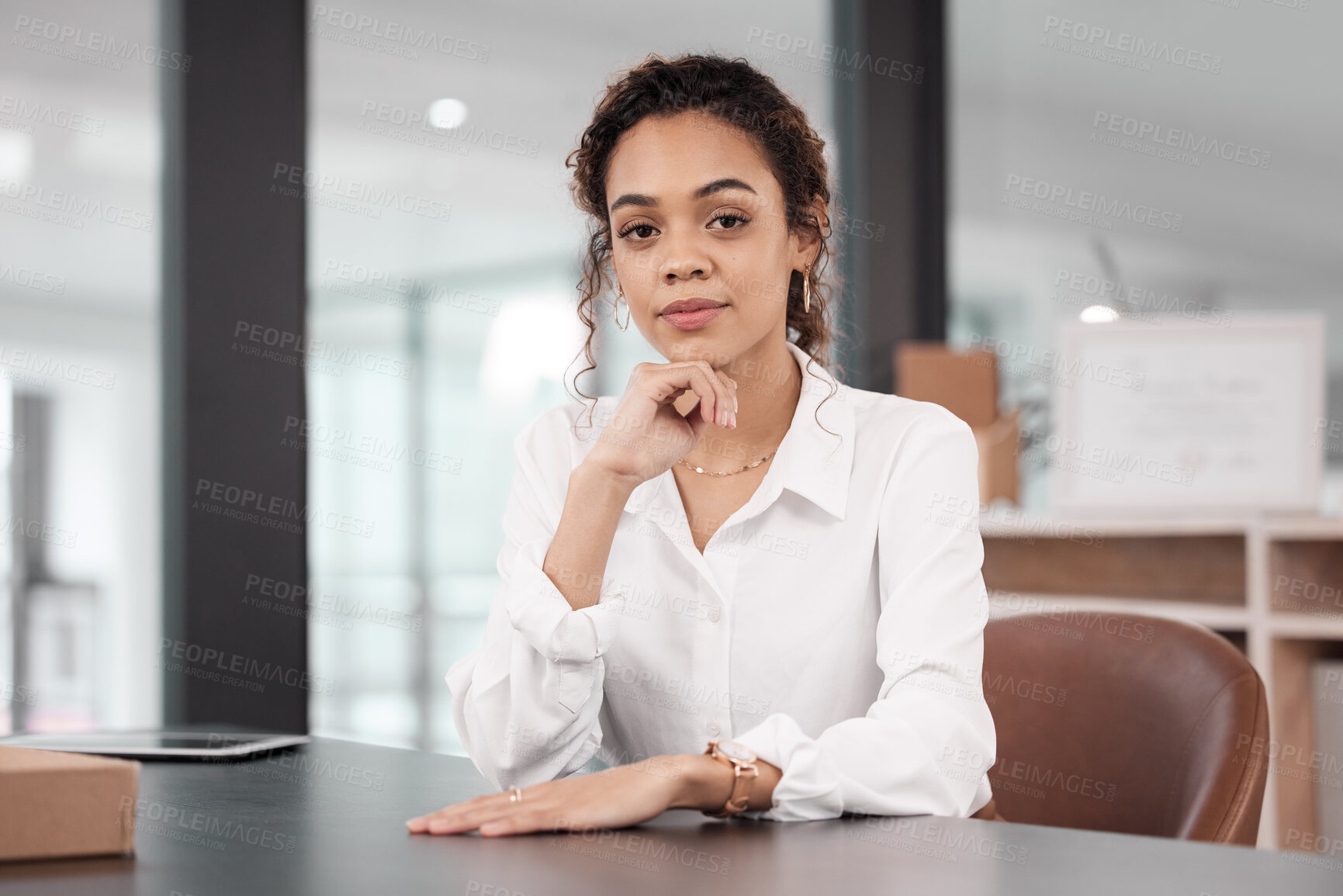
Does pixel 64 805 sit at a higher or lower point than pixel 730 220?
lower

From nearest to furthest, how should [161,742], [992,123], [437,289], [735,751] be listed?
[735,751], [161,742], [437,289], [992,123]

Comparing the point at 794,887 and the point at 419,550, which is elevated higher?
the point at 419,550

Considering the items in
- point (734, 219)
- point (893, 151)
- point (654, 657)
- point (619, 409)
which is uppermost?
point (893, 151)

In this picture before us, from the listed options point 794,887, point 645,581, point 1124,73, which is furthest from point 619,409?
point 1124,73

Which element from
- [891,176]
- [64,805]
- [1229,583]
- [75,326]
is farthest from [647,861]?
[891,176]

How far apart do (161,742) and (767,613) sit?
0.76 meters

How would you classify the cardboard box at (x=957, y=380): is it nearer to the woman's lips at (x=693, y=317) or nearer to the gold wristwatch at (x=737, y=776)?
the woman's lips at (x=693, y=317)

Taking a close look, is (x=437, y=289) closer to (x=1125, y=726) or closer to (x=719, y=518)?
(x=719, y=518)

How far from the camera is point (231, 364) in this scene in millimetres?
2422

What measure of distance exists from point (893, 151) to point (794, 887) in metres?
2.95

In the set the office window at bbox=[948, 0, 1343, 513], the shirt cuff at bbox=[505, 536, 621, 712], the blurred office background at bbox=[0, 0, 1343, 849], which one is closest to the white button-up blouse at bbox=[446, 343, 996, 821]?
the shirt cuff at bbox=[505, 536, 621, 712]

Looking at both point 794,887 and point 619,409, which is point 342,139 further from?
point 794,887

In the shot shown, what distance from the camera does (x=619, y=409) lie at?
1.40 meters

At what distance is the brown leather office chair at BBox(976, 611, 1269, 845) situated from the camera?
1347 mm
